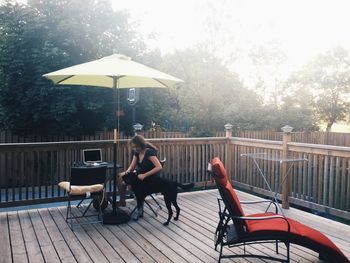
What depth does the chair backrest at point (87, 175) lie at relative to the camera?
4437 mm

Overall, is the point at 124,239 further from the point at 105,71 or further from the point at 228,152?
the point at 228,152

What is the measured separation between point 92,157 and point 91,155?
4 cm

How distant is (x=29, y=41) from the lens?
30.8 ft

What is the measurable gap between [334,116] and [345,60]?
3593mm

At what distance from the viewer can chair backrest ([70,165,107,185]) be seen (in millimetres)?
4437

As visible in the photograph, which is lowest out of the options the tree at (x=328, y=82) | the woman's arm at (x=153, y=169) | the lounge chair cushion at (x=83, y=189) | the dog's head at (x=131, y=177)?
the lounge chair cushion at (x=83, y=189)

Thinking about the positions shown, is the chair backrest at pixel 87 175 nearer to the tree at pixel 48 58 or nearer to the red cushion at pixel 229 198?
the red cushion at pixel 229 198

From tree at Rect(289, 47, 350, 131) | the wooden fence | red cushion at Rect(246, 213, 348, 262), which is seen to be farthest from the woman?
tree at Rect(289, 47, 350, 131)

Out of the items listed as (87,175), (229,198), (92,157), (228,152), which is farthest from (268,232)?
(228,152)

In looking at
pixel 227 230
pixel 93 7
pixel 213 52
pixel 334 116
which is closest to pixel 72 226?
pixel 227 230

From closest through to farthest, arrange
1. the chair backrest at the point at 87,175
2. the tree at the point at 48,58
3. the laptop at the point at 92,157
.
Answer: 1. the chair backrest at the point at 87,175
2. the laptop at the point at 92,157
3. the tree at the point at 48,58

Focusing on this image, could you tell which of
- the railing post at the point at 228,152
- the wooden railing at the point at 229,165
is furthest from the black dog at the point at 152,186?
the railing post at the point at 228,152

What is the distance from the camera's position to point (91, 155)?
223 inches

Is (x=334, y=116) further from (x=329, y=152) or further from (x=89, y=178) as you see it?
(x=89, y=178)
